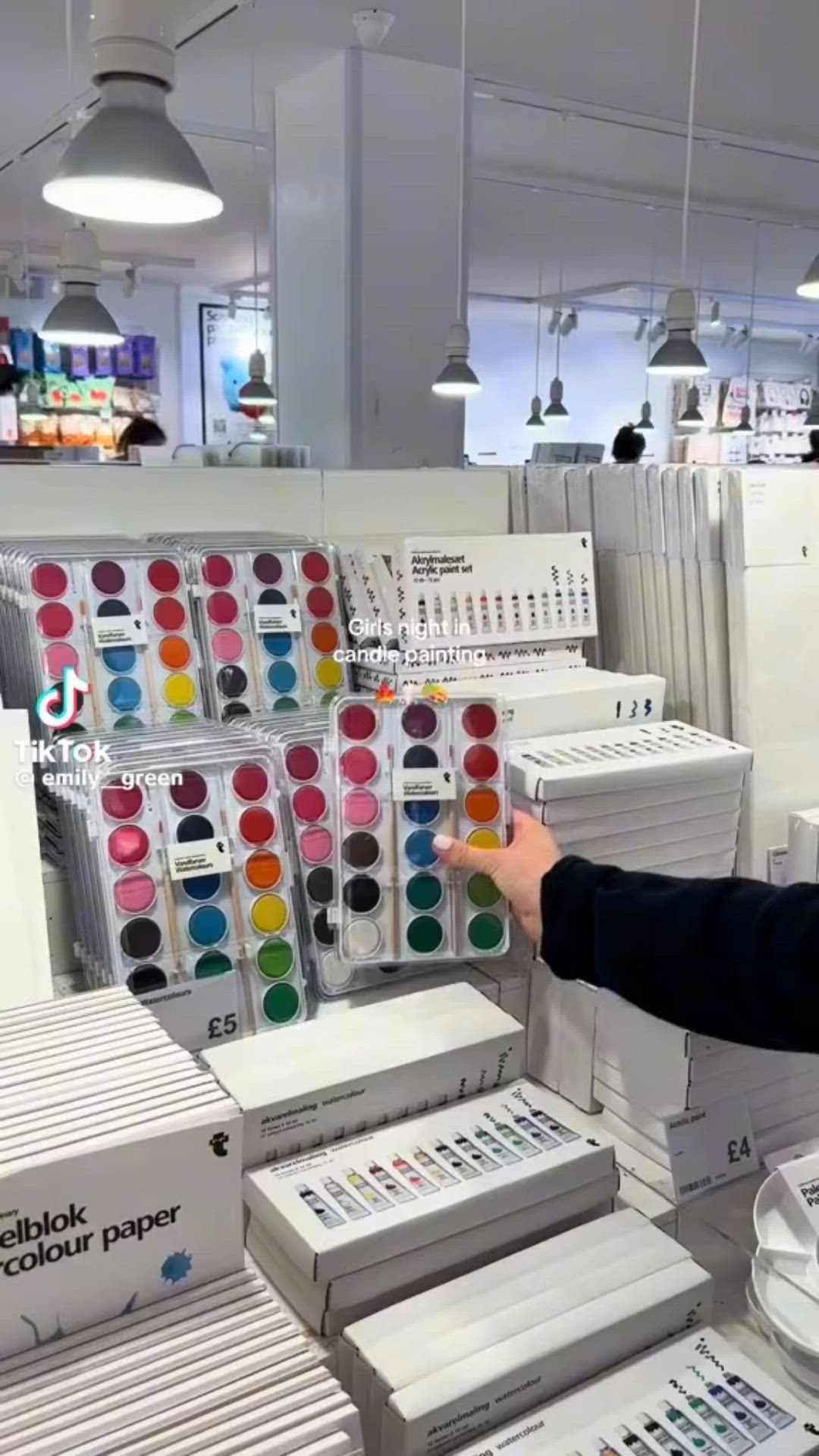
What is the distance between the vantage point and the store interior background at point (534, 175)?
4559 mm

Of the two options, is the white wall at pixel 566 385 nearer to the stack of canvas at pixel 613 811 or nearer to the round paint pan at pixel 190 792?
the stack of canvas at pixel 613 811

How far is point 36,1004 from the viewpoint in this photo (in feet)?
4.02

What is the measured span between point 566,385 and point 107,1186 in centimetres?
1396

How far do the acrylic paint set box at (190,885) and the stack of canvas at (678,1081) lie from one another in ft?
1.56

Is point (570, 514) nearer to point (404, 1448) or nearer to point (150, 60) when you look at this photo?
point (150, 60)

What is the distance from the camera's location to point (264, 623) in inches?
83.7

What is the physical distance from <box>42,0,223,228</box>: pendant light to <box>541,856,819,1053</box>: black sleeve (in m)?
1.26

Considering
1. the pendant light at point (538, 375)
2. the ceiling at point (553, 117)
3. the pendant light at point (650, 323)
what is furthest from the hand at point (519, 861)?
the pendant light at point (538, 375)

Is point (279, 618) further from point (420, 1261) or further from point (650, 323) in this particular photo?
point (650, 323)

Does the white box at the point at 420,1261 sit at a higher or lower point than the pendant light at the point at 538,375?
lower

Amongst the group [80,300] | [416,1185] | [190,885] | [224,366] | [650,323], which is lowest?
[416,1185]

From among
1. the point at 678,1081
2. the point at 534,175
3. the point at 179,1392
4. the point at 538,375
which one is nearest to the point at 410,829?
the point at 678,1081

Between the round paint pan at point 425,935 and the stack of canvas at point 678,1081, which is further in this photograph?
the round paint pan at point 425,935

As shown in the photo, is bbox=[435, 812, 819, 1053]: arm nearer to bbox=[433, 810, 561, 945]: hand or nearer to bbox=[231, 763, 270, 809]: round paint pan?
bbox=[433, 810, 561, 945]: hand
